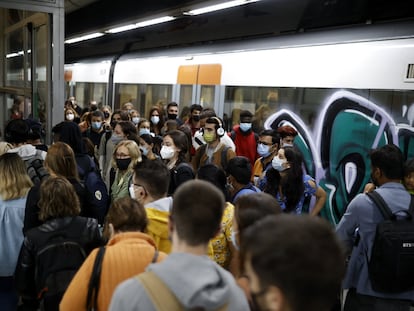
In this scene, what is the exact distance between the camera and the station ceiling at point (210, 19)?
5562mm

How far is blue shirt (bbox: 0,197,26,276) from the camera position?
3.01 meters

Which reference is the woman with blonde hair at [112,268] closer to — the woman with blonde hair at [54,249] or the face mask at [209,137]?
the woman with blonde hair at [54,249]

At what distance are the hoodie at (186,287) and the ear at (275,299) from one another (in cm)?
24

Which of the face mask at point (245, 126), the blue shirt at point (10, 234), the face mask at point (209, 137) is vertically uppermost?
the face mask at point (245, 126)

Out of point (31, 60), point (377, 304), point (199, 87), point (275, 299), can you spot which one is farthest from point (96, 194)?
point (199, 87)

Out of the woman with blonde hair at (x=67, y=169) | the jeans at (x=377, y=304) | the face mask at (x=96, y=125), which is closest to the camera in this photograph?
the jeans at (x=377, y=304)

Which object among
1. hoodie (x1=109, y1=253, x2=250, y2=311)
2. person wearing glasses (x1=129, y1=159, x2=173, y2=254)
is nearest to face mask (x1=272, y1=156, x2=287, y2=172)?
person wearing glasses (x1=129, y1=159, x2=173, y2=254)

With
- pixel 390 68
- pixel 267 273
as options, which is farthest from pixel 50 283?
pixel 390 68

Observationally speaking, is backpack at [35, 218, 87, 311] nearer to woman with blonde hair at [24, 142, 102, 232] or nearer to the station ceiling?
woman with blonde hair at [24, 142, 102, 232]

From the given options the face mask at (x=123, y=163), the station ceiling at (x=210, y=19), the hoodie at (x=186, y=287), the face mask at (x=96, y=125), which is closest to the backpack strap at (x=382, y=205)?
the hoodie at (x=186, y=287)

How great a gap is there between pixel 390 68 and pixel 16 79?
5541mm

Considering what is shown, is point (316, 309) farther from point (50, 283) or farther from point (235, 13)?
point (235, 13)

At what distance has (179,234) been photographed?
1648 mm

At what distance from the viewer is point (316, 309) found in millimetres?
1199
